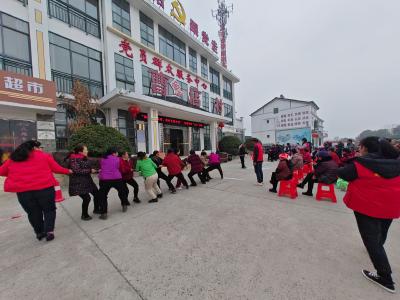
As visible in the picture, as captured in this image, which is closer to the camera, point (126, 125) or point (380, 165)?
point (380, 165)

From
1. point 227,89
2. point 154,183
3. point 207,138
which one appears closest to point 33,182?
point 154,183

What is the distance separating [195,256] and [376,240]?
2.05m

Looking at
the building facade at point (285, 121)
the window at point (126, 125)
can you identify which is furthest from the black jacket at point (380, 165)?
the building facade at point (285, 121)

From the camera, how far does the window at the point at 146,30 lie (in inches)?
523

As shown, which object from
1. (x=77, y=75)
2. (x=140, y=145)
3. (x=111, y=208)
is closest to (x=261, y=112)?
(x=140, y=145)

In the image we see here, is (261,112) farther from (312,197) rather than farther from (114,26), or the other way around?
(312,197)

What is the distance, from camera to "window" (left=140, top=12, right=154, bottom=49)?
43.6 ft

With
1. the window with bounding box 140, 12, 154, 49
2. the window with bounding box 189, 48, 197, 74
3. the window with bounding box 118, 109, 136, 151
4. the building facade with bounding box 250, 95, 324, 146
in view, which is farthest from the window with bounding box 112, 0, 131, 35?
the building facade with bounding box 250, 95, 324, 146

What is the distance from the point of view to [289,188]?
517cm

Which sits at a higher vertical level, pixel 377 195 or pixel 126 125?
pixel 126 125

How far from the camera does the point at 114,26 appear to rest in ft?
37.8

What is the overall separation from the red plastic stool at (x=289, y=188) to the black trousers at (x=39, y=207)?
524 cm

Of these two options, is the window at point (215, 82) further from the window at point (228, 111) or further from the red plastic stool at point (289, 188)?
the red plastic stool at point (289, 188)

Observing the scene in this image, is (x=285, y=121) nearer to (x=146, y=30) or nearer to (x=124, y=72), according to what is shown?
(x=146, y=30)
